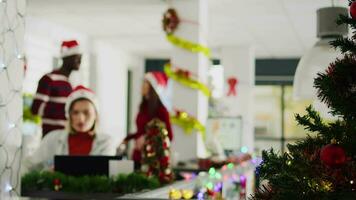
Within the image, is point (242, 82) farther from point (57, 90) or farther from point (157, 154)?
point (157, 154)

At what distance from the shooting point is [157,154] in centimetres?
359

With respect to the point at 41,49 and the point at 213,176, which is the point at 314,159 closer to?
the point at 213,176

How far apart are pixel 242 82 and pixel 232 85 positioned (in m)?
0.18

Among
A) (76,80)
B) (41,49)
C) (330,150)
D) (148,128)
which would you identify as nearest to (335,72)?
(330,150)

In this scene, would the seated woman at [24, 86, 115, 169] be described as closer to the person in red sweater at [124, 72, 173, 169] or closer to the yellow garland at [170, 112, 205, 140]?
the person in red sweater at [124, 72, 173, 169]

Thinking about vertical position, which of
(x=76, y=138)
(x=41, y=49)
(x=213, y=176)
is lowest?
(x=213, y=176)

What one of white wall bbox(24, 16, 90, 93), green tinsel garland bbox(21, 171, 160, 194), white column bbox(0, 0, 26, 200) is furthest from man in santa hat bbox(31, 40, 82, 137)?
white wall bbox(24, 16, 90, 93)

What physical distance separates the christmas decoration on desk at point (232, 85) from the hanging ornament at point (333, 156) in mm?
8823

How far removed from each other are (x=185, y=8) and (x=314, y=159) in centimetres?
508

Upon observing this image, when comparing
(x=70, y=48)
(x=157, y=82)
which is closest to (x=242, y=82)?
(x=157, y=82)

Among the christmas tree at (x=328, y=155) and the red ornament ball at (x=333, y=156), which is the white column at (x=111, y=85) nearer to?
the christmas tree at (x=328, y=155)

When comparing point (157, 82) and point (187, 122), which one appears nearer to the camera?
point (157, 82)

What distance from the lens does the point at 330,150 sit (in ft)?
3.82

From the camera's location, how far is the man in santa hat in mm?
4594
